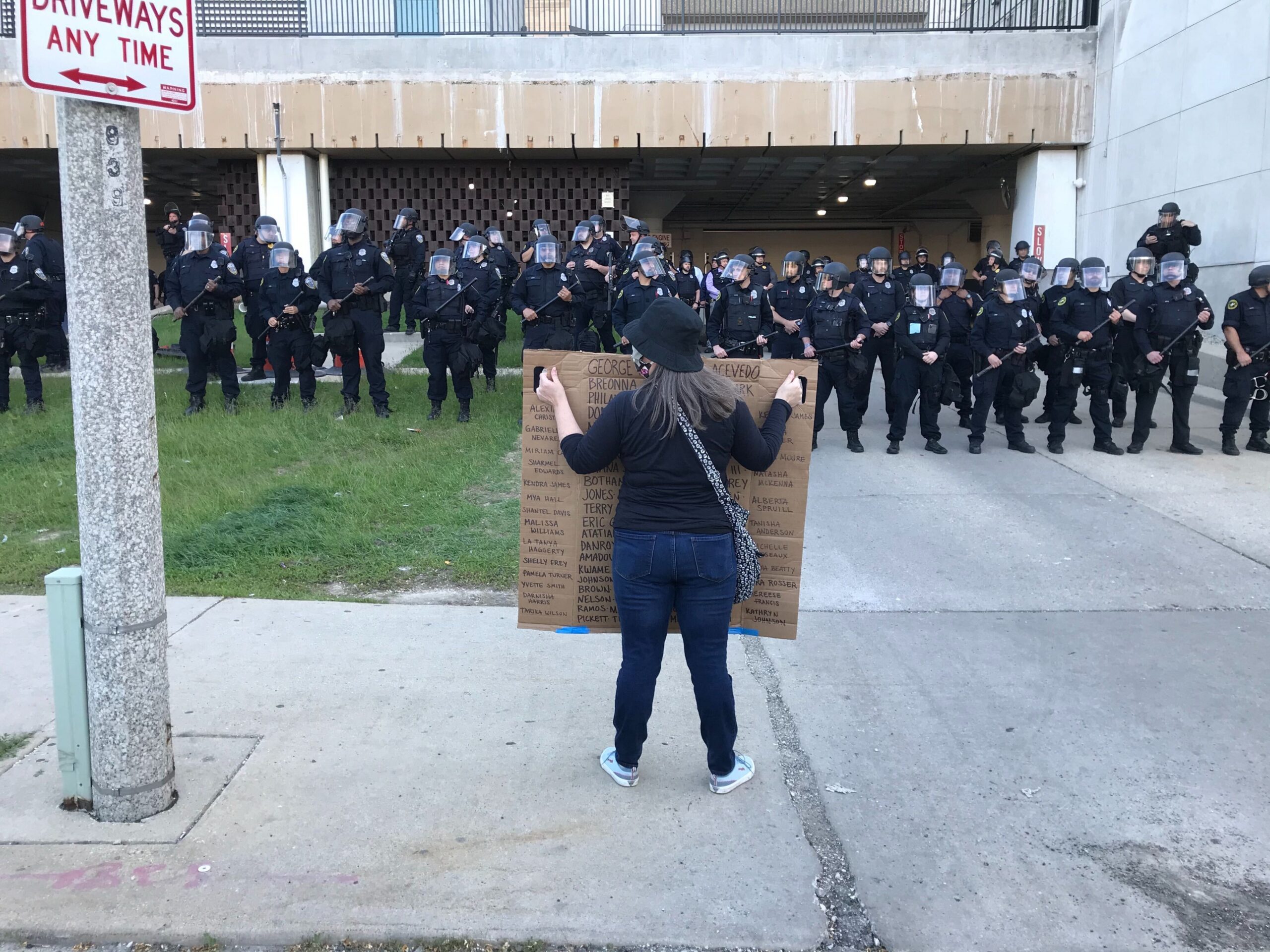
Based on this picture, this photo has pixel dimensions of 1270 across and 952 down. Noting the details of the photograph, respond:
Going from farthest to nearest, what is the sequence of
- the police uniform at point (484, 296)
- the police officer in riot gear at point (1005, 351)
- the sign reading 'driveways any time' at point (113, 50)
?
the police uniform at point (484, 296) → the police officer in riot gear at point (1005, 351) → the sign reading 'driveways any time' at point (113, 50)

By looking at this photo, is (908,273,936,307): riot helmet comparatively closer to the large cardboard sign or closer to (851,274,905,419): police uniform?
(851,274,905,419): police uniform

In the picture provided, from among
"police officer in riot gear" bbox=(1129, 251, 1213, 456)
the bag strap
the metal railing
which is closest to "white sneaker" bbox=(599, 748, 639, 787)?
the bag strap

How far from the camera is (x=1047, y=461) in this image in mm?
9680

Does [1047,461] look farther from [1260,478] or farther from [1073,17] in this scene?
[1073,17]

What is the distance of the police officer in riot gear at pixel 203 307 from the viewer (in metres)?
11.0

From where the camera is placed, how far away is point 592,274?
11.6 metres

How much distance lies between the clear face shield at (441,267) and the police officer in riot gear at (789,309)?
3.45m

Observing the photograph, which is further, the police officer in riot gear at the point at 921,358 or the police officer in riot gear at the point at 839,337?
the police officer in riot gear at the point at 839,337

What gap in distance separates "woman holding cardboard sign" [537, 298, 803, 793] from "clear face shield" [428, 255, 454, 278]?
310 inches

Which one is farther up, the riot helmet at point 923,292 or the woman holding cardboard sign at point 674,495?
the riot helmet at point 923,292

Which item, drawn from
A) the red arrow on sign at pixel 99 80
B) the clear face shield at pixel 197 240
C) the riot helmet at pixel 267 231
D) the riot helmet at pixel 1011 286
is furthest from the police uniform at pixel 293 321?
the red arrow on sign at pixel 99 80

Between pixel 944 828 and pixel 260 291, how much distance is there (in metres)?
9.89

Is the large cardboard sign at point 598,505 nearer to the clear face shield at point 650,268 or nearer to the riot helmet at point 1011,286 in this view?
the clear face shield at point 650,268

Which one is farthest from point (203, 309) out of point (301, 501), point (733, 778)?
point (733, 778)
